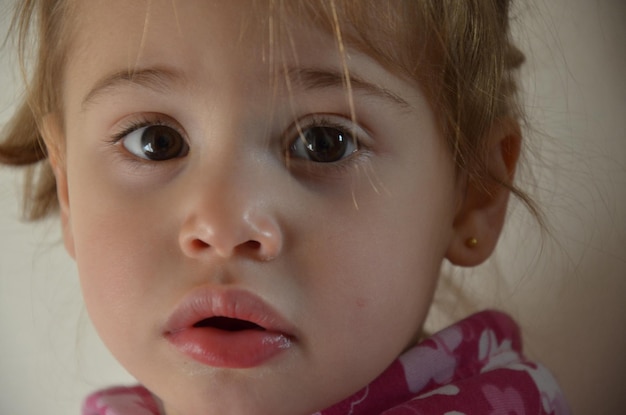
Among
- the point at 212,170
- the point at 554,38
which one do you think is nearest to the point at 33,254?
the point at 212,170

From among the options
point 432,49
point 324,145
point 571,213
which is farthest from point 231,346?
point 571,213

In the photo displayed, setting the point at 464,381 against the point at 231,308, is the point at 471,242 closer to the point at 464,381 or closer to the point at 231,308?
the point at 464,381

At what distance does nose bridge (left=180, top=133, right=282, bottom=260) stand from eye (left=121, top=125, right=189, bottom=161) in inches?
2.6

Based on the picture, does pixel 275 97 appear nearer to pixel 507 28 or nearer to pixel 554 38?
pixel 507 28

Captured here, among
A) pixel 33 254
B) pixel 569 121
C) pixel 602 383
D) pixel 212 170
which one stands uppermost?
pixel 33 254

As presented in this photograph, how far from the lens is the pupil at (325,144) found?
0.79 metres

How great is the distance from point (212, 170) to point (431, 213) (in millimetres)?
211

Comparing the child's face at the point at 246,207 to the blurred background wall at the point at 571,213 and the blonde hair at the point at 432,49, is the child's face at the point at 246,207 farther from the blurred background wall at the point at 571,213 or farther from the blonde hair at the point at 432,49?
the blurred background wall at the point at 571,213

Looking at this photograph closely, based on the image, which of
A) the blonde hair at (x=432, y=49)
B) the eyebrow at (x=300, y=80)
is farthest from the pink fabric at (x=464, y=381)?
the eyebrow at (x=300, y=80)

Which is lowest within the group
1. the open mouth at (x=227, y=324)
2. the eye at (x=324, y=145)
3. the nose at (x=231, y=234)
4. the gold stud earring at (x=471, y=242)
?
the open mouth at (x=227, y=324)

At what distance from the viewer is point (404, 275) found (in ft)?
2.64

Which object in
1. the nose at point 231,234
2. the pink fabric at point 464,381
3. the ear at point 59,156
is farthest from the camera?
the ear at point 59,156

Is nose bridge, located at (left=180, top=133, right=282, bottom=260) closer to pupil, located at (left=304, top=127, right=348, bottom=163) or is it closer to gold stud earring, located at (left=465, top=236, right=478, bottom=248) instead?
pupil, located at (left=304, top=127, right=348, bottom=163)

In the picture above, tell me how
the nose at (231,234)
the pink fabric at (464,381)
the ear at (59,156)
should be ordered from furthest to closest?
the ear at (59,156)
the pink fabric at (464,381)
the nose at (231,234)
